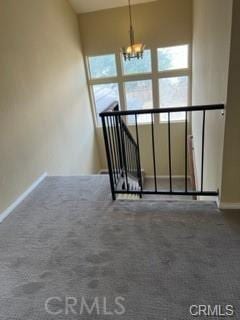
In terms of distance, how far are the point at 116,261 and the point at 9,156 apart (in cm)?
169

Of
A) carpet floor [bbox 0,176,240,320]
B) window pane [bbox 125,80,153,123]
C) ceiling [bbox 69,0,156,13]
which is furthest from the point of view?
window pane [bbox 125,80,153,123]

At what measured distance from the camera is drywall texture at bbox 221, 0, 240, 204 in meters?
1.61

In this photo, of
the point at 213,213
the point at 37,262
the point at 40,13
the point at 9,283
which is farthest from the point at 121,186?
the point at 40,13

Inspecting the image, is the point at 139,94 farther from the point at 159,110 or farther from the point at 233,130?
the point at 233,130

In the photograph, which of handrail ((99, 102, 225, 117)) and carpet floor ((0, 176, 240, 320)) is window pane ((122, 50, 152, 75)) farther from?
carpet floor ((0, 176, 240, 320))

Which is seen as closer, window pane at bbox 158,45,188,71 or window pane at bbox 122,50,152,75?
window pane at bbox 158,45,188,71

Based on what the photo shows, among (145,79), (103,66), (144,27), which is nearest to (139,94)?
(145,79)

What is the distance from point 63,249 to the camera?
6.32 ft

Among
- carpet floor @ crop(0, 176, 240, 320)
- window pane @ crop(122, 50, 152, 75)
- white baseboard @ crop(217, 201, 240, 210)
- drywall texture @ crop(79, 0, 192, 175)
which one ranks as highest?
drywall texture @ crop(79, 0, 192, 175)

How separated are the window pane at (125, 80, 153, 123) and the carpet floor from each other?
149 inches

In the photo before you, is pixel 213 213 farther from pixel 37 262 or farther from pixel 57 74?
pixel 57 74

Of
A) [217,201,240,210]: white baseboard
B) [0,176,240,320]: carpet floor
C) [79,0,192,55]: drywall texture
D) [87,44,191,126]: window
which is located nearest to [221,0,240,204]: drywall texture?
[217,201,240,210]: white baseboard

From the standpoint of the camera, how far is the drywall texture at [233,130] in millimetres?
1613

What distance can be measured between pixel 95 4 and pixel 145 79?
180cm
